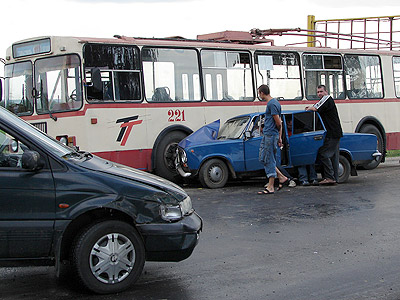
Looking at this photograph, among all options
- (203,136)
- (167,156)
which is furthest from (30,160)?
(167,156)

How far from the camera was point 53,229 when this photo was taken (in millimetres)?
5082

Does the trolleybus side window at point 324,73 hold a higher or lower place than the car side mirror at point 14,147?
higher

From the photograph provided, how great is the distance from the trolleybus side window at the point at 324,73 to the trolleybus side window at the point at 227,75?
1885mm

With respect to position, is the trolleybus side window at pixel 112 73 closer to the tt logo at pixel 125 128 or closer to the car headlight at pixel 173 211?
the tt logo at pixel 125 128

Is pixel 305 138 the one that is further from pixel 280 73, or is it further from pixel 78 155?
pixel 78 155

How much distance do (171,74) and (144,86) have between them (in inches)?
A: 31.8

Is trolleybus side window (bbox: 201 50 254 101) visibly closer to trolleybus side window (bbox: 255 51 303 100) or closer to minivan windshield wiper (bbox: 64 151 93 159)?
trolleybus side window (bbox: 255 51 303 100)

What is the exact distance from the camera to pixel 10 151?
17.0ft

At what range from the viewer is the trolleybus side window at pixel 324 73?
16344 millimetres

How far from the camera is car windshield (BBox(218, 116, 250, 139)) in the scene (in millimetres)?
12695

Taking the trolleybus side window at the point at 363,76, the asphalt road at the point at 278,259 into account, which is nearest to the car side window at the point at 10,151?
the asphalt road at the point at 278,259

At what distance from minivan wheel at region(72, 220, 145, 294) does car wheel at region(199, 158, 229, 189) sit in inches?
283

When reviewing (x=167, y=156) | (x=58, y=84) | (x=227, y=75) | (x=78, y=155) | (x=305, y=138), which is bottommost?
(x=167, y=156)

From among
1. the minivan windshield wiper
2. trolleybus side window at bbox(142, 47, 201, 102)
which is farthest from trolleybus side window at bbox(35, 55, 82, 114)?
the minivan windshield wiper
